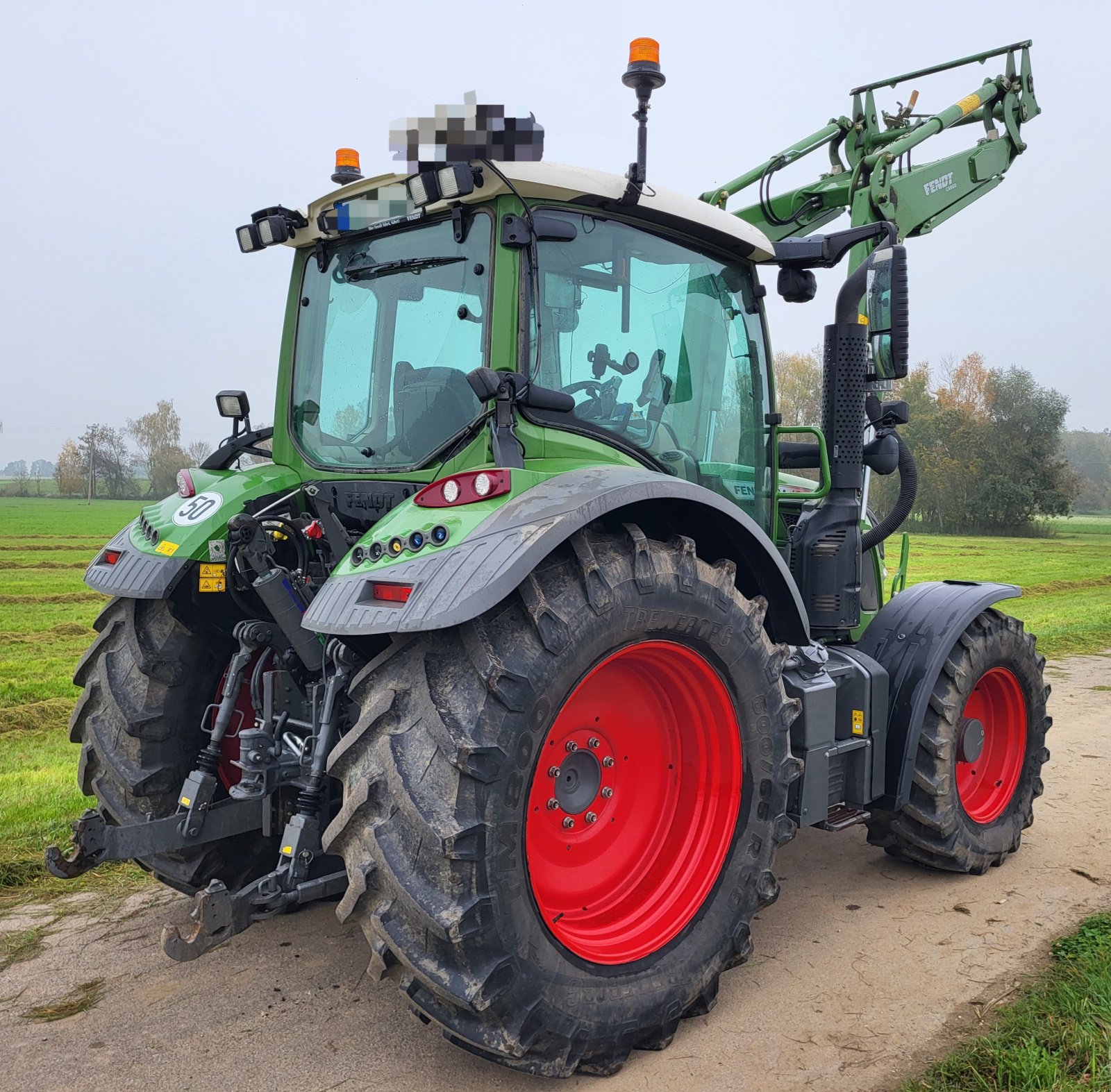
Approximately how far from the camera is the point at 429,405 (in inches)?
130

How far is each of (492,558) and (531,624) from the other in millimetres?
239

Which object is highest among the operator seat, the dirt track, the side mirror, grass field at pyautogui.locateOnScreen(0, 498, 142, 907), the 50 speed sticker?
the side mirror

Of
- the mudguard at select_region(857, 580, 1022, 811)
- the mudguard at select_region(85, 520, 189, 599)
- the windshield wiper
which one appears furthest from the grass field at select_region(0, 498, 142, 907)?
the mudguard at select_region(857, 580, 1022, 811)

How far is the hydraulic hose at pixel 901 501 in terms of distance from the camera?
421 centimetres

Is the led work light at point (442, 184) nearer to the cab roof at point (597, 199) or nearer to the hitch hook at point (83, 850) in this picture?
the cab roof at point (597, 199)

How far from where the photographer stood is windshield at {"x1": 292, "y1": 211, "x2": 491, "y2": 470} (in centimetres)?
319

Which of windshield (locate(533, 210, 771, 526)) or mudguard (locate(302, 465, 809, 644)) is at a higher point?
windshield (locate(533, 210, 771, 526))

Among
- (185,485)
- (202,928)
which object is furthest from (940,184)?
(202,928)

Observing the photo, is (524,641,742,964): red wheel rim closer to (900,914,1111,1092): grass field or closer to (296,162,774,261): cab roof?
(900,914,1111,1092): grass field

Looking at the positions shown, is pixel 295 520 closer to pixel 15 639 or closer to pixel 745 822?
pixel 745 822

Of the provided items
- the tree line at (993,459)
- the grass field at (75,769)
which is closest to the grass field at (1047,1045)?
the grass field at (75,769)

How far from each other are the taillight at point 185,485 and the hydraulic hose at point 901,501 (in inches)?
110

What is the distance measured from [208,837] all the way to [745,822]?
68.4 inches

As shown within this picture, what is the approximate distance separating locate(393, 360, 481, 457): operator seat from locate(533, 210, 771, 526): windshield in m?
0.28
